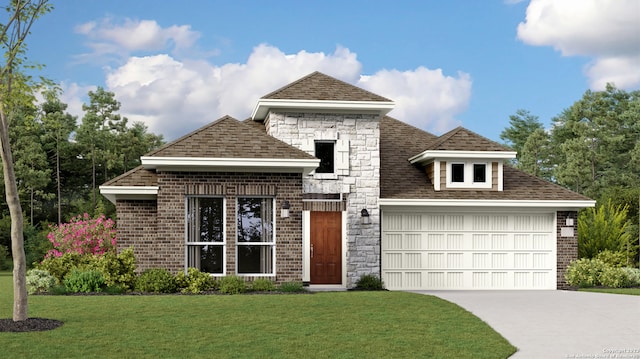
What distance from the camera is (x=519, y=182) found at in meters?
23.2

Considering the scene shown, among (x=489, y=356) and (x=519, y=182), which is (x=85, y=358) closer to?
(x=489, y=356)

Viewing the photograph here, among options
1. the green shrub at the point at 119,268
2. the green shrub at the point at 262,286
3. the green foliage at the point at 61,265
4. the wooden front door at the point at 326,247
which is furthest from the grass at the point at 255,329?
the wooden front door at the point at 326,247

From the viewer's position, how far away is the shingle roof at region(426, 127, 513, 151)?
72.8 feet

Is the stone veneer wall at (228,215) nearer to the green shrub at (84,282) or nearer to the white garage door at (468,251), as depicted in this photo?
the green shrub at (84,282)

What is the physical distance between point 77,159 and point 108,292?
35.8 meters

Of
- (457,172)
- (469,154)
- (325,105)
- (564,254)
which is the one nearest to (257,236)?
(325,105)

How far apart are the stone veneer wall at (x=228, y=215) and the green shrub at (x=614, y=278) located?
30.6 ft

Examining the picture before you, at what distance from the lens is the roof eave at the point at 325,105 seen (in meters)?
20.6

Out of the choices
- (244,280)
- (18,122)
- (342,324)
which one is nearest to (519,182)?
(244,280)

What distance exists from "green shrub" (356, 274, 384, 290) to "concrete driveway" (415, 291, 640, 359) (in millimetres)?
2992

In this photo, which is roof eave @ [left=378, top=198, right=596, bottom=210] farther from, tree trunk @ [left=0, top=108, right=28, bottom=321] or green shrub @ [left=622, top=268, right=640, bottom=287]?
tree trunk @ [left=0, top=108, right=28, bottom=321]

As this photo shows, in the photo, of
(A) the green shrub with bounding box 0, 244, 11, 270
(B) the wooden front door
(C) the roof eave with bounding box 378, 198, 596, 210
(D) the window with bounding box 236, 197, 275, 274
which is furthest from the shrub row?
(A) the green shrub with bounding box 0, 244, 11, 270

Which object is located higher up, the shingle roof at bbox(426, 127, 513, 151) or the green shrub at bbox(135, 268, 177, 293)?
the shingle roof at bbox(426, 127, 513, 151)

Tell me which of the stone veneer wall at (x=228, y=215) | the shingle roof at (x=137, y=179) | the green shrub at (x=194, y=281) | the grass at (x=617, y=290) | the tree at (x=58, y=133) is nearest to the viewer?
the green shrub at (x=194, y=281)
